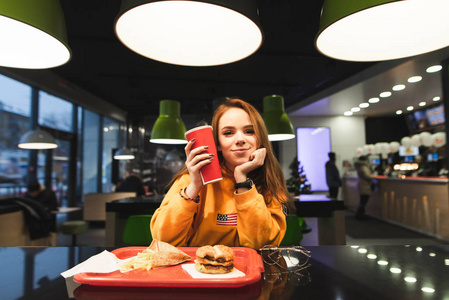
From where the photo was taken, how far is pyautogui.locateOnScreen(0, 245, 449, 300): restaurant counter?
73cm

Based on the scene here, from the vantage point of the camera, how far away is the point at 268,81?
25.1 ft

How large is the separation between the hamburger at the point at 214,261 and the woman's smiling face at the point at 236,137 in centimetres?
54

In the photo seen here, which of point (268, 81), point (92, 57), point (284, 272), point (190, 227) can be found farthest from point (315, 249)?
point (268, 81)

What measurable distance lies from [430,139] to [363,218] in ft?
9.27

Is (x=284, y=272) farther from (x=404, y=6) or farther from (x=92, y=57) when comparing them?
(x=92, y=57)

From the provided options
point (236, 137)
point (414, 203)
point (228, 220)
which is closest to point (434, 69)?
point (414, 203)

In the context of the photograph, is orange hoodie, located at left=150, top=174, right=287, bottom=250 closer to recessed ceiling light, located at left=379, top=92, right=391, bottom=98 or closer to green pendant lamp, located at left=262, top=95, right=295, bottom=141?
green pendant lamp, located at left=262, top=95, right=295, bottom=141

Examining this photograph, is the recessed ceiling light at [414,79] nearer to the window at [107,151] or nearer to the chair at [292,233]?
the chair at [292,233]

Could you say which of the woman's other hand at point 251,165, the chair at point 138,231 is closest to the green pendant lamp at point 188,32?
the woman's other hand at point 251,165

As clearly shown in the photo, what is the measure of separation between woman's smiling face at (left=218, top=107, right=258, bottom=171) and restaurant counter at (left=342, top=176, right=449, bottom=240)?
5781 mm

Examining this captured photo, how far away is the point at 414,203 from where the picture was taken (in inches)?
246

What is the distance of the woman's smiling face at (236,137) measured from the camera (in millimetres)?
1294

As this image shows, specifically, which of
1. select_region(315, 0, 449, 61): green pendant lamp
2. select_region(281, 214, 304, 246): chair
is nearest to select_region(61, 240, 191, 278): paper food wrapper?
select_region(315, 0, 449, 61): green pendant lamp

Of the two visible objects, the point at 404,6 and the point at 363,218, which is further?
the point at 363,218
